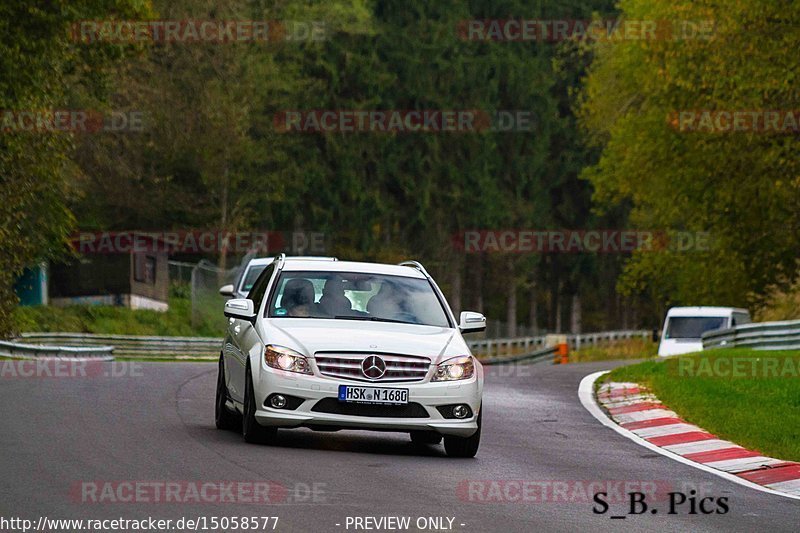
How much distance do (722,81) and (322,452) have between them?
23.7 meters

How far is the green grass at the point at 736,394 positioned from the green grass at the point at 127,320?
25600 millimetres

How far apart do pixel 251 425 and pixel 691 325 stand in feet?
92.5

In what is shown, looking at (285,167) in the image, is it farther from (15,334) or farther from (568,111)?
(15,334)

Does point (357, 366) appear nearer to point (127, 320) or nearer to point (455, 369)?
point (455, 369)

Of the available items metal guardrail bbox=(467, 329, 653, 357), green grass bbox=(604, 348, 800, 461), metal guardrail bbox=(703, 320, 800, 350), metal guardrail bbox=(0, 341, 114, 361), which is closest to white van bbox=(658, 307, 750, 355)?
metal guardrail bbox=(703, 320, 800, 350)

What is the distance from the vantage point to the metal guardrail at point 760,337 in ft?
97.3

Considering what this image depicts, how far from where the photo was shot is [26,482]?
10.4 meters

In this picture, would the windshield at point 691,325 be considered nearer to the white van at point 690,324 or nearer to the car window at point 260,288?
the white van at point 690,324

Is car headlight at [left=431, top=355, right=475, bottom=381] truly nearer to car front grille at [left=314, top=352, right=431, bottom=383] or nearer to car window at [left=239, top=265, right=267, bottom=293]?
car front grille at [left=314, top=352, right=431, bottom=383]

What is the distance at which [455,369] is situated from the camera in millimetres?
13430

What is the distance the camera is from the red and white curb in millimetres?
13150

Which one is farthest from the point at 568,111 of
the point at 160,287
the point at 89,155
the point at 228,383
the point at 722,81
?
the point at 228,383

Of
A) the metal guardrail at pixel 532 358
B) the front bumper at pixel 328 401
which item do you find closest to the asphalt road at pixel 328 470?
the front bumper at pixel 328 401

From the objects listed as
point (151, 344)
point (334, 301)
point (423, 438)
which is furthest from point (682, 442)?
point (151, 344)
